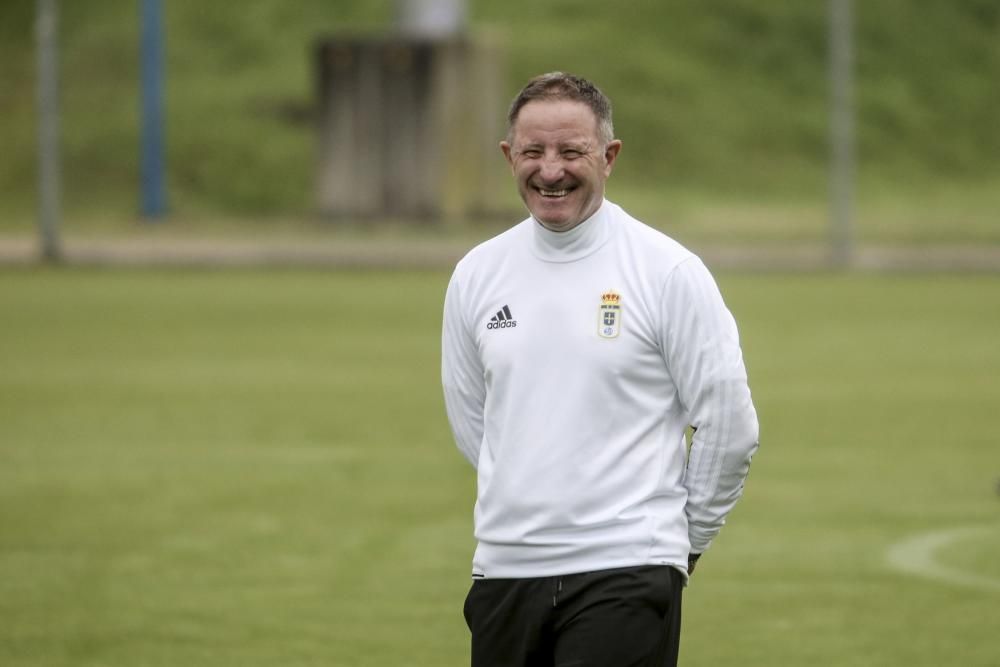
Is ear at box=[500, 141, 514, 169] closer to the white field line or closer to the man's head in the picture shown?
the man's head

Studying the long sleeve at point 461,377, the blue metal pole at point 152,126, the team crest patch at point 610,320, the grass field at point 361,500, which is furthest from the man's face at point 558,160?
the blue metal pole at point 152,126

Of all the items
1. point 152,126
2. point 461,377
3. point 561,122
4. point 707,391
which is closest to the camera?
point 561,122

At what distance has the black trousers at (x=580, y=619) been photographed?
4.31 m

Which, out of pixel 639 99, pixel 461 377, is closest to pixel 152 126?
pixel 639 99

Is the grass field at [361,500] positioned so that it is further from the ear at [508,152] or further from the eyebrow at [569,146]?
the eyebrow at [569,146]

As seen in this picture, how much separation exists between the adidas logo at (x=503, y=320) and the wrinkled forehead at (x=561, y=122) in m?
0.37

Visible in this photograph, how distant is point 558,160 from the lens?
4.29 meters

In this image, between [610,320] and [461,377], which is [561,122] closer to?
[610,320]

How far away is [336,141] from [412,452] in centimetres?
3162

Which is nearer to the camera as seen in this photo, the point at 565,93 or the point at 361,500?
the point at 565,93

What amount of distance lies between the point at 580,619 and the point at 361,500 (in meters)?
7.40

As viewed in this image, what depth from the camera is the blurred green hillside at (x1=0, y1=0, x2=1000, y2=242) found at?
63.1 meters

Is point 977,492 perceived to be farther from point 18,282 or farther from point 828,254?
point 828,254

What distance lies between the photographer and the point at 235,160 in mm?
65250
